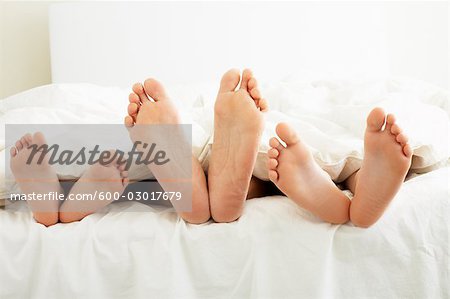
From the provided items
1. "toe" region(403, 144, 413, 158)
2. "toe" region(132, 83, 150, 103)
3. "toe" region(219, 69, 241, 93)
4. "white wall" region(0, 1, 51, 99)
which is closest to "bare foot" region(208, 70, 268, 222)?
"toe" region(219, 69, 241, 93)

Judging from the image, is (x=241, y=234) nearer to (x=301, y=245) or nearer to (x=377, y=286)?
(x=301, y=245)

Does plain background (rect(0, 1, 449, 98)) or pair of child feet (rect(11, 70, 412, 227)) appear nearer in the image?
pair of child feet (rect(11, 70, 412, 227))

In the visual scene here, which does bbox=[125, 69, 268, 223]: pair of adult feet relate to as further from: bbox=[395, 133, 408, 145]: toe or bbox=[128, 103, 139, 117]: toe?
bbox=[395, 133, 408, 145]: toe

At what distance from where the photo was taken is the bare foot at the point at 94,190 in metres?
0.92

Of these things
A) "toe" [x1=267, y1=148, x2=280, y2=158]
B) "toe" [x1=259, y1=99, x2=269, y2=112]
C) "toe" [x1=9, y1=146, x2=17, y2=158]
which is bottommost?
"toe" [x1=9, y1=146, x2=17, y2=158]

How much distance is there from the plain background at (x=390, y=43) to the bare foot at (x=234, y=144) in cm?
185

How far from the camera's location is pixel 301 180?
854 millimetres

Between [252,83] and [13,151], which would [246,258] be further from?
[13,151]

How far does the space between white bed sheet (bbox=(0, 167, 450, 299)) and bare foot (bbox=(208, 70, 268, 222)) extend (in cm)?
4

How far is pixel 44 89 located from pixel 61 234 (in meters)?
0.64

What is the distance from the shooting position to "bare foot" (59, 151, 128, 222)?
92 cm

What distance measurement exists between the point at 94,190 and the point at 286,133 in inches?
13.7

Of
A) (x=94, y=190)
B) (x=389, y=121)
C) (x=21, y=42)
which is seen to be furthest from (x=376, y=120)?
(x=21, y=42)

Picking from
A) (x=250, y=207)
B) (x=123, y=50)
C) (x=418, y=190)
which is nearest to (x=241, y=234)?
(x=250, y=207)
